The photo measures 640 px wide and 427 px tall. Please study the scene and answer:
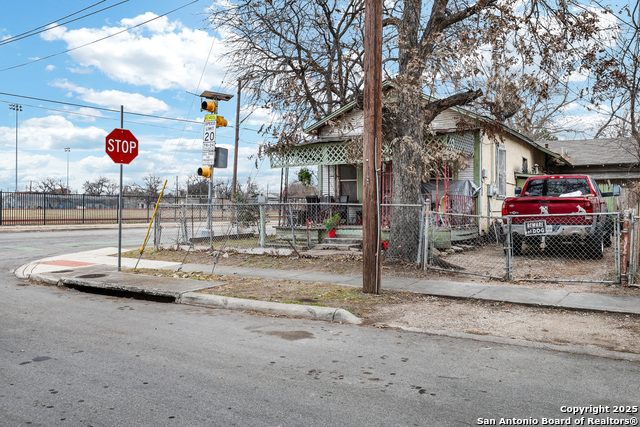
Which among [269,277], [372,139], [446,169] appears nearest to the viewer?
[372,139]

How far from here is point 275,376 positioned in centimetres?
434

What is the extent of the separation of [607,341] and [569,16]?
28.1ft

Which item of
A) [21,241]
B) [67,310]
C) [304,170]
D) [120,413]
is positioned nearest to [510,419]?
[120,413]

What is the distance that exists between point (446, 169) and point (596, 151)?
2044cm

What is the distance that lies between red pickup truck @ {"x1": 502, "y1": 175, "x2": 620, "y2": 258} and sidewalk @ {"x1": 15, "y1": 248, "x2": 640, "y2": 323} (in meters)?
2.65

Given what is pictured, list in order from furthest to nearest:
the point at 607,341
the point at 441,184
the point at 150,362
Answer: the point at 441,184 → the point at 607,341 → the point at 150,362

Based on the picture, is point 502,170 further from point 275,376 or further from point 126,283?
point 275,376

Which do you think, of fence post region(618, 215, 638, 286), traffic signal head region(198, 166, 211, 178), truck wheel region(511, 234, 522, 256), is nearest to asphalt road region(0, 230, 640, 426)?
fence post region(618, 215, 638, 286)

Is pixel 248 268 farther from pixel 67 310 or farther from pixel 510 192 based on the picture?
pixel 510 192

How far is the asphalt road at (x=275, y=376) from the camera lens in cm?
354

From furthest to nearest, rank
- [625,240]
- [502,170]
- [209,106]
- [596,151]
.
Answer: [596,151] → [502,170] → [209,106] → [625,240]

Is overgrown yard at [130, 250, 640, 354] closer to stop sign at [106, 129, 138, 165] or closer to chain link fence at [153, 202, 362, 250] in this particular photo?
stop sign at [106, 129, 138, 165]

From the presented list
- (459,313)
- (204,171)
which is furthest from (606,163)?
(459,313)

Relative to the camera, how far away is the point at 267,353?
5070mm
